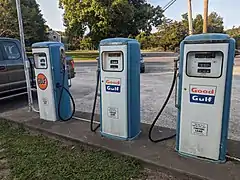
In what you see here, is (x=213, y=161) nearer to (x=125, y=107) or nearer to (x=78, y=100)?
(x=125, y=107)

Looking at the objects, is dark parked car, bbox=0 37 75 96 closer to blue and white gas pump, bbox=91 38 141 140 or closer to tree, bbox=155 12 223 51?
blue and white gas pump, bbox=91 38 141 140

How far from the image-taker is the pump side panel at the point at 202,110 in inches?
93.7

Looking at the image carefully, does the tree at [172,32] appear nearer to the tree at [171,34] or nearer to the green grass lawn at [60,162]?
the tree at [171,34]

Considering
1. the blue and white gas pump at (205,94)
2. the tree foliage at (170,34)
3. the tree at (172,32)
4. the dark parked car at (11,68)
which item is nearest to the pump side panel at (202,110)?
the blue and white gas pump at (205,94)

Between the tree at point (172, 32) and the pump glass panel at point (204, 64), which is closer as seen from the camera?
the pump glass panel at point (204, 64)

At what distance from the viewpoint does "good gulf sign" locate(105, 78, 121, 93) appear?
122 inches

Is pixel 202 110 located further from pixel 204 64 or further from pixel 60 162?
pixel 60 162

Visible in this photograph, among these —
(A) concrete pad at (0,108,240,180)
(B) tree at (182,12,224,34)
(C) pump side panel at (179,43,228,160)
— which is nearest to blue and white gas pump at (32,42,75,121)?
(A) concrete pad at (0,108,240,180)

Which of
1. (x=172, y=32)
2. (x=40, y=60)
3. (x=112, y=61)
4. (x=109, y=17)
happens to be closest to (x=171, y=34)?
(x=172, y=32)

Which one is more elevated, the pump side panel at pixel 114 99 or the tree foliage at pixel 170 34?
the tree foliage at pixel 170 34

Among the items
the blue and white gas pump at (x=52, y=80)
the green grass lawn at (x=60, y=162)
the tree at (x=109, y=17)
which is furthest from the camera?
the tree at (x=109, y=17)

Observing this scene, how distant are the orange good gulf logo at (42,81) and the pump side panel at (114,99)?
4.20 feet

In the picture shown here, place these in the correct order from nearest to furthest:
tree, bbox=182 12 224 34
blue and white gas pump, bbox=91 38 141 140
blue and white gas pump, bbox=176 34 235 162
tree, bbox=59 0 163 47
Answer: blue and white gas pump, bbox=176 34 235 162 → blue and white gas pump, bbox=91 38 141 140 → tree, bbox=59 0 163 47 → tree, bbox=182 12 224 34

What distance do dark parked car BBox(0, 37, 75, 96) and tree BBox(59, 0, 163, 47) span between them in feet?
46.9
